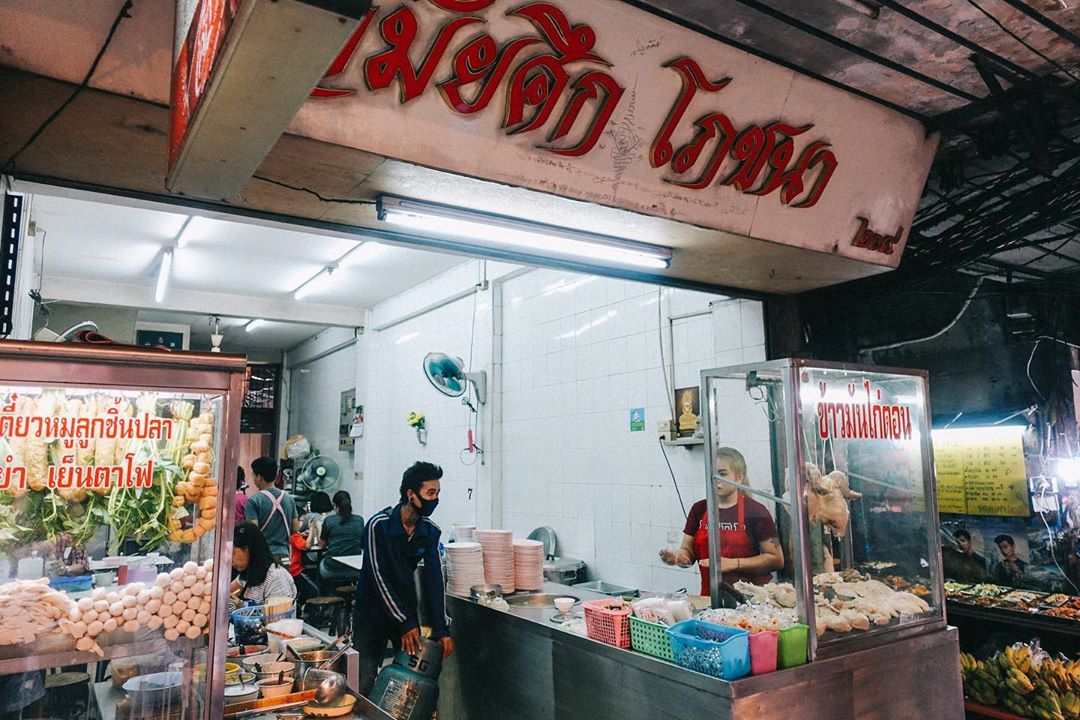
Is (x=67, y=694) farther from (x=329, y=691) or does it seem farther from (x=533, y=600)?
(x=533, y=600)

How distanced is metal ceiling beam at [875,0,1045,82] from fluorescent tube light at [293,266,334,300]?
6507 mm

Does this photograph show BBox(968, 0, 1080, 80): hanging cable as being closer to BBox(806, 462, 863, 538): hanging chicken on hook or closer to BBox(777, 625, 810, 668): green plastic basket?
BBox(806, 462, 863, 538): hanging chicken on hook

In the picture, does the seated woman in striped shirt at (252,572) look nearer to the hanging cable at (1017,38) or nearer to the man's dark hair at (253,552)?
the man's dark hair at (253,552)

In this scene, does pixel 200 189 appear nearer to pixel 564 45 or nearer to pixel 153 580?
pixel 153 580

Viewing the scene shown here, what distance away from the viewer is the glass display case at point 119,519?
1950mm

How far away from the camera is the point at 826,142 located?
3719 millimetres

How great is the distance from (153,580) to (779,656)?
8.01 feet

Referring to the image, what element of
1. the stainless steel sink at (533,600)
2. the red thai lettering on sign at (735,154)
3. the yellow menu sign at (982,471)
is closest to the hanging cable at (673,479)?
the stainless steel sink at (533,600)

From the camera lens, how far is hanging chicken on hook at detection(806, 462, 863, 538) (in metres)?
3.15

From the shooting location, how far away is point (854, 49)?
125 inches

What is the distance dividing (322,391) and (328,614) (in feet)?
19.1

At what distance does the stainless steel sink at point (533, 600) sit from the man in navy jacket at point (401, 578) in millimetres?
476

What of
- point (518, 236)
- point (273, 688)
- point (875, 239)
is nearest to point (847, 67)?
point (875, 239)

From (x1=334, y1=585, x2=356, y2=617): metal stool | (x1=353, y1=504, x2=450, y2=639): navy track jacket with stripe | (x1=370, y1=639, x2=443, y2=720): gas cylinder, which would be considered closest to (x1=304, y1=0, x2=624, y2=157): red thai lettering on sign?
(x1=353, y1=504, x2=450, y2=639): navy track jacket with stripe
